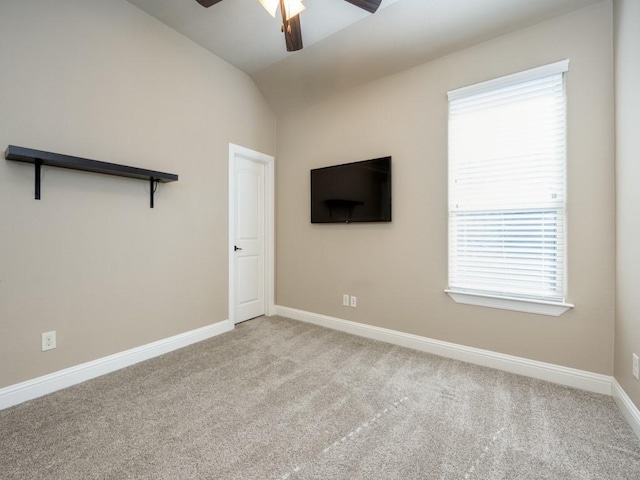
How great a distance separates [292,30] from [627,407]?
326 cm

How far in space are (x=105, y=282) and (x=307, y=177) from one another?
2353 millimetres

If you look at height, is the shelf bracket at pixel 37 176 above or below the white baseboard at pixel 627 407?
above

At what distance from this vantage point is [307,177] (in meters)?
3.64

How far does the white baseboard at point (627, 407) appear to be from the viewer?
1.63 metres

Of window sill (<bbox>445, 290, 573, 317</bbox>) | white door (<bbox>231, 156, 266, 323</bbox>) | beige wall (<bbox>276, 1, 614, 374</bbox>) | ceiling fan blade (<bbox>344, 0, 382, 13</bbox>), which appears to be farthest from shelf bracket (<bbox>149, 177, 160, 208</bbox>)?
window sill (<bbox>445, 290, 573, 317</bbox>)

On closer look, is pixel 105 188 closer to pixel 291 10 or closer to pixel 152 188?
pixel 152 188

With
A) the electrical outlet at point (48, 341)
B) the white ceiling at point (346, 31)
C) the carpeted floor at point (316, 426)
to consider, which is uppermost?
the white ceiling at point (346, 31)

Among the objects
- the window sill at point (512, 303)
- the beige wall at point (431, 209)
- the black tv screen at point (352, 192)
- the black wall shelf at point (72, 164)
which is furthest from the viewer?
the black tv screen at point (352, 192)

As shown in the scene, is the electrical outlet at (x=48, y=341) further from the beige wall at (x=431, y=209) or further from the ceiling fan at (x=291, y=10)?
the ceiling fan at (x=291, y=10)

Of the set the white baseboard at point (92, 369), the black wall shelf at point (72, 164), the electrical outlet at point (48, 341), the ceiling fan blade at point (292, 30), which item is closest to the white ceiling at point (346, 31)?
the ceiling fan blade at point (292, 30)

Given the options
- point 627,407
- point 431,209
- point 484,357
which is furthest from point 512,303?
point 431,209

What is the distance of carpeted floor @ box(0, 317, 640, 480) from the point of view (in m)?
1.38

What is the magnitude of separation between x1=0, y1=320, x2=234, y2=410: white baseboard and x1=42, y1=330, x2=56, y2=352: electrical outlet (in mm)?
193

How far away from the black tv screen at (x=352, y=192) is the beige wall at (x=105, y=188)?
1.11 meters
